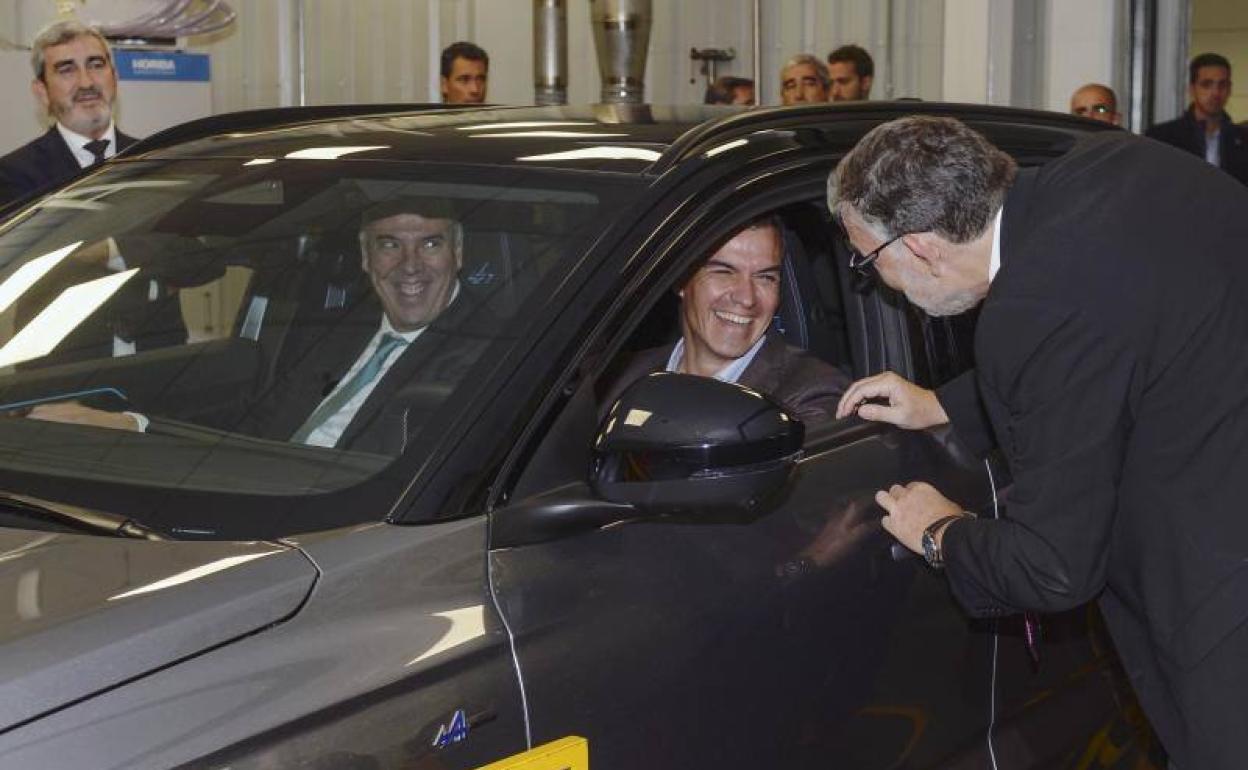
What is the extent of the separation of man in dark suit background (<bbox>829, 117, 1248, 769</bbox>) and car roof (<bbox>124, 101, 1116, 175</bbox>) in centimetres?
34

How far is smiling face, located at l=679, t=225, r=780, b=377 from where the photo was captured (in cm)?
343

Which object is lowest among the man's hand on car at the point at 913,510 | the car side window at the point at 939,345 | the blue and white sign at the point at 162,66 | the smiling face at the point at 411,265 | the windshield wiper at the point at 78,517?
the man's hand on car at the point at 913,510

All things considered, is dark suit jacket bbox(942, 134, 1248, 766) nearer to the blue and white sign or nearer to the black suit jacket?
the black suit jacket

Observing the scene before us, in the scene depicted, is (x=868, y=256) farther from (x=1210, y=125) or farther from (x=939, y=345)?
(x=1210, y=125)

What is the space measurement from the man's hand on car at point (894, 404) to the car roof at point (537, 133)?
0.40 metres

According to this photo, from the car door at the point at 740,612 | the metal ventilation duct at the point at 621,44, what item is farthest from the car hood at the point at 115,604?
the metal ventilation duct at the point at 621,44

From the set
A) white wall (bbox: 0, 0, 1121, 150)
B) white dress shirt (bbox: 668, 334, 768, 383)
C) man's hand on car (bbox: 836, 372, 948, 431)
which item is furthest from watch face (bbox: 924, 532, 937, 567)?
white wall (bbox: 0, 0, 1121, 150)

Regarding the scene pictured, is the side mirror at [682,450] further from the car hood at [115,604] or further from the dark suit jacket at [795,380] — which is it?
the dark suit jacket at [795,380]

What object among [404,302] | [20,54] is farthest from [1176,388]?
[20,54]

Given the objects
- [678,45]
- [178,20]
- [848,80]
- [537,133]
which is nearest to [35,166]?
[178,20]

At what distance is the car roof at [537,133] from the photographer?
9.27ft

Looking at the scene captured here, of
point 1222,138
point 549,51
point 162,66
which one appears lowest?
point 1222,138

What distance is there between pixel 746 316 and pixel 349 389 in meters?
1.10

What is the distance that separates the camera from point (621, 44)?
1035cm
